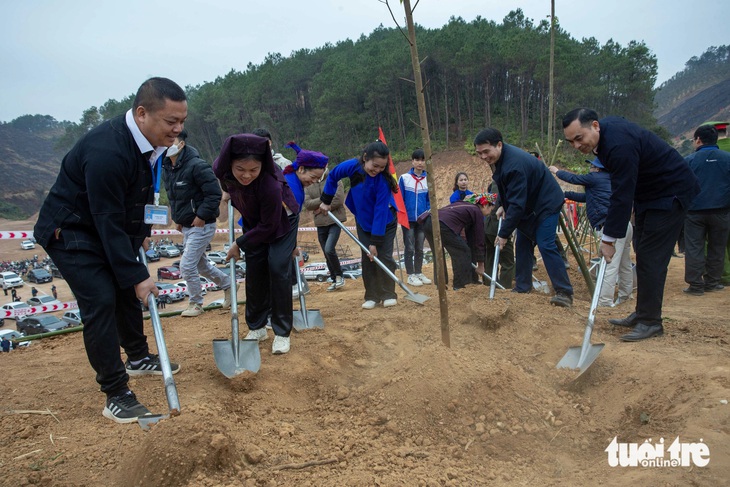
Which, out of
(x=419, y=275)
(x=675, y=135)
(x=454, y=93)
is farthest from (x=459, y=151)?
(x=675, y=135)

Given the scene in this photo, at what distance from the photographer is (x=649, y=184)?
3.56 m

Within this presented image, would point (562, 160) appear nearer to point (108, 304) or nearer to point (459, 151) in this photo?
point (459, 151)

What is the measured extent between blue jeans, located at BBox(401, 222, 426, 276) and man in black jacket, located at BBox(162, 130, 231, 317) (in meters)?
3.23

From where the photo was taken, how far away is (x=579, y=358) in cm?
314

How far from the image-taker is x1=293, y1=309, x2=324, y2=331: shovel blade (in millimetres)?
4328

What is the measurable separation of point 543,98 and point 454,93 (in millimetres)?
6907

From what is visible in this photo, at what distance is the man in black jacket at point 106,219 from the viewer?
8.02 ft

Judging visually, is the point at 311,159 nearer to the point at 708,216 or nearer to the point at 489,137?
the point at 489,137

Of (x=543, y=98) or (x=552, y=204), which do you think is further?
(x=543, y=98)

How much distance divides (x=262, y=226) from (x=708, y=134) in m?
5.51

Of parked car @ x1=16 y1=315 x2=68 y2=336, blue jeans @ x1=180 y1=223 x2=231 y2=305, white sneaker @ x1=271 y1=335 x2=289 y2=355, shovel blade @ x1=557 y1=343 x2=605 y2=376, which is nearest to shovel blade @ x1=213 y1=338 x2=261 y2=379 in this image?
white sneaker @ x1=271 y1=335 x2=289 y2=355

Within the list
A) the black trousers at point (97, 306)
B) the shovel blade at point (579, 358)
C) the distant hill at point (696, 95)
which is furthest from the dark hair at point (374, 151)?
the distant hill at point (696, 95)

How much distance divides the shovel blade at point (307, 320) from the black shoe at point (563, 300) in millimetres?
2374

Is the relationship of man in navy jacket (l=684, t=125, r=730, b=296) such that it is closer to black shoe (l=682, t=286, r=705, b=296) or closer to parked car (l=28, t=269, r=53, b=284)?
black shoe (l=682, t=286, r=705, b=296)
